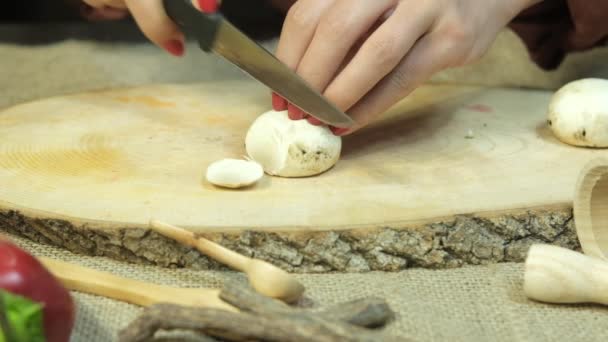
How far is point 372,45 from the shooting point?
1110 millimetres

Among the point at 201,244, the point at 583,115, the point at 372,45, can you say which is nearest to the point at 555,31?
the point at 583,115

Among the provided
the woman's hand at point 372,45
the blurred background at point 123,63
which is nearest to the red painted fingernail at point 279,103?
the woman's hand at point 372,45

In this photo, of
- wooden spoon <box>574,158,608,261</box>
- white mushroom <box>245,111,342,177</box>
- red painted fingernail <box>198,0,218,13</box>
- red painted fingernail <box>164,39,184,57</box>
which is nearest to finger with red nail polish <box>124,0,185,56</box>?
Answer: red painted fingernail <box>164,39,184,57</box>

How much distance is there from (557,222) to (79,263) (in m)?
0.62

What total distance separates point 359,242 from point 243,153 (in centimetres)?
30

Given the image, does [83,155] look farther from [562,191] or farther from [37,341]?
[562,191]

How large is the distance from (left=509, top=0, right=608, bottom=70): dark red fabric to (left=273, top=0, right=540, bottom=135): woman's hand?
0.49 metres

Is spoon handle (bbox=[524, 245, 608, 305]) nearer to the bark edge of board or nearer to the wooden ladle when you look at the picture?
the wooden ladle

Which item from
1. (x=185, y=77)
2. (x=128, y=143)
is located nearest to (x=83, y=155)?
(x=128, y=143)

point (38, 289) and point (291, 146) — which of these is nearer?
point (38, 289)

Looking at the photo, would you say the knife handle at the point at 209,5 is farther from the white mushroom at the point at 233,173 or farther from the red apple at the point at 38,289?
the red apple at the point at 38,289

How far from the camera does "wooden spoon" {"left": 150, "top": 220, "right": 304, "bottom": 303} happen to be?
2.81 feet

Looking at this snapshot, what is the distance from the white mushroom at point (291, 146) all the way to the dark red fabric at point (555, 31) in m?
0.73

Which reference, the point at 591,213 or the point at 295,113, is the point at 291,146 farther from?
the point at 591,213
